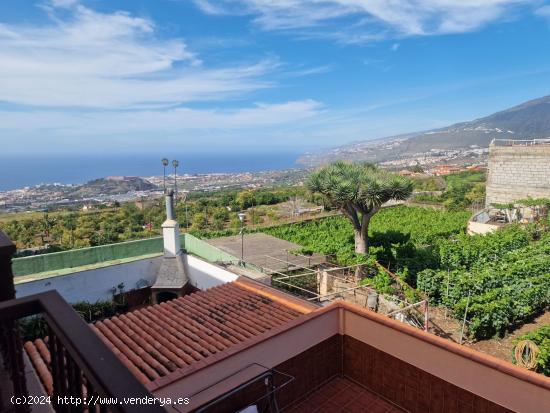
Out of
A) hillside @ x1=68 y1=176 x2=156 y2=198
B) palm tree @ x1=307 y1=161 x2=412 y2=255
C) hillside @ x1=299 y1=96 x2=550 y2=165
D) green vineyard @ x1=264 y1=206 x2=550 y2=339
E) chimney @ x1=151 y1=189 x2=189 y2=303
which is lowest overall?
hillside @ x1=68 y1=176 x2=156 y2=198

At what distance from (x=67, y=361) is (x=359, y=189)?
1264cm

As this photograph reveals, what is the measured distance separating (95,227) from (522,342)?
27107mm

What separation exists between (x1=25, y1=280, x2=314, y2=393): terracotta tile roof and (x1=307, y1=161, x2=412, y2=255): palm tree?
6.88 m

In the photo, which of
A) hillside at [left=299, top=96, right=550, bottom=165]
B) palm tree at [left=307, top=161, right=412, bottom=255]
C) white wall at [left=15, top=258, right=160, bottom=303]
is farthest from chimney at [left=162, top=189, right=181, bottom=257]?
hillside at [left=299, top=96, right=550, bottom=165]

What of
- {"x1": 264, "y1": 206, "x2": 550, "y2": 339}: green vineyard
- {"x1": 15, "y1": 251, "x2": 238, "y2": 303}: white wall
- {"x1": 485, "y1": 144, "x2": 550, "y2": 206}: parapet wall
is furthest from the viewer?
{"x1": 485, "y1": 144, "x2": 550, "y2": 206}: parapet wall

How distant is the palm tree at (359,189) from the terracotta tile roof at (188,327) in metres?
6.88

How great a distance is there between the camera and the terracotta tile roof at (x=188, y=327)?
190 inches

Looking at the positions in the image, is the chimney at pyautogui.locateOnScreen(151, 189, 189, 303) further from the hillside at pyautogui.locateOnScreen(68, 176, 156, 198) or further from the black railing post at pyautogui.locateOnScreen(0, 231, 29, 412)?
the hillside at pyautogui.locateOnScreen(68, 176, 156, 198)

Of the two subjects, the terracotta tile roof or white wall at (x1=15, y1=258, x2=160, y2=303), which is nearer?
the terracotta tile roof

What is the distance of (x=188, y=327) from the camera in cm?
593

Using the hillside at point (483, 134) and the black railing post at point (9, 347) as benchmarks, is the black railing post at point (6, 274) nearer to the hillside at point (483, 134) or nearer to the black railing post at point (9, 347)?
the black railing post at point (9, 347)

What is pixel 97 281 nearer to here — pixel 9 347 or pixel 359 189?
pixel 359 189

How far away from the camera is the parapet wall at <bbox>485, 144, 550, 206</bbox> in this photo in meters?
28.5

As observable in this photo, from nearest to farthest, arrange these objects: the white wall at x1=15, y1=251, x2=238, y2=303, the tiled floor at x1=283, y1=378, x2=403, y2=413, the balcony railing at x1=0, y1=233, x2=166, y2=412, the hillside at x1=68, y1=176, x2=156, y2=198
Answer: the balcony railing at x1=0, y1=233, x2=166, y2=412, the tiled floor at x1=283, y1=378, x2=403, y2=413, the white wall at x1=15, y1=251, x2=238, y2=303, the hillside at x1=68, y1=176, x2=156, y2=198
